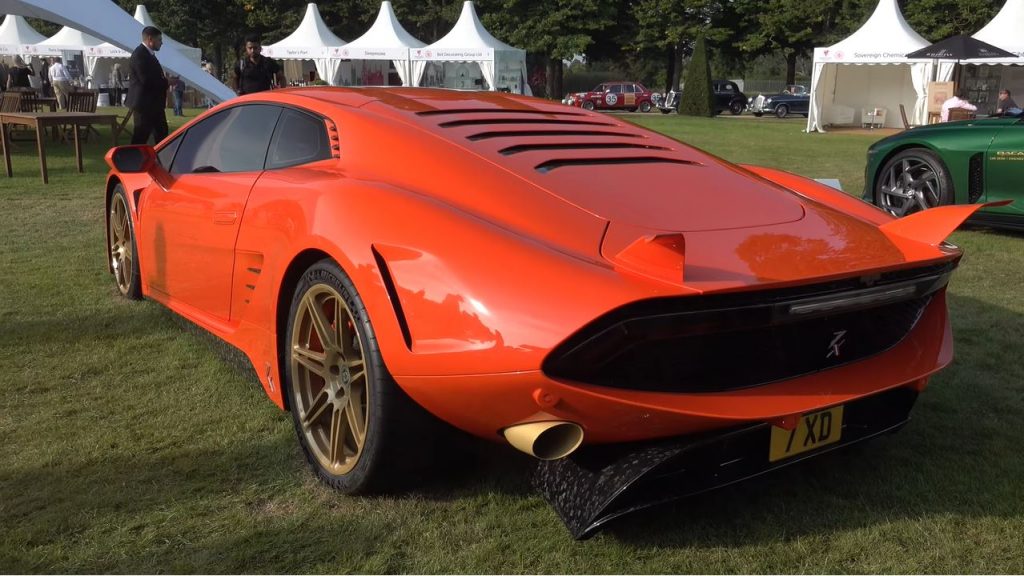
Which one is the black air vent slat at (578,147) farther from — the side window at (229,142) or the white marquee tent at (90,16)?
the white marquee tent at (90,16)

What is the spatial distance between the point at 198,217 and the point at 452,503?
5.43 feet

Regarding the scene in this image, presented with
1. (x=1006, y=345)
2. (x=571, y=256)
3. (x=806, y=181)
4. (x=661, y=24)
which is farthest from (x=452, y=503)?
(x=661, y=24)

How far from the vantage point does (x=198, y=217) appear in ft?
10.9

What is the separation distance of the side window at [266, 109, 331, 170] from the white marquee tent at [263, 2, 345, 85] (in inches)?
1147

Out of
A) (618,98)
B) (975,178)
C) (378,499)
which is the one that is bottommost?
(378,499)

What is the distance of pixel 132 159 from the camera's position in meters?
3.73

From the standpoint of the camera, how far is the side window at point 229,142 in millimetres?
3257

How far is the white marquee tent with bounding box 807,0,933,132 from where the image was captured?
22.5 meters

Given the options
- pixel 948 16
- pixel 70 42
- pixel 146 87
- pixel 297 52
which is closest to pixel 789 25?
pixel 948 16

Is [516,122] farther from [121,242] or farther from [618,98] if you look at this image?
[618,98]

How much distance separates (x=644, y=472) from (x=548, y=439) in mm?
246

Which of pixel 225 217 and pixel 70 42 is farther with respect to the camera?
pixel 70 42

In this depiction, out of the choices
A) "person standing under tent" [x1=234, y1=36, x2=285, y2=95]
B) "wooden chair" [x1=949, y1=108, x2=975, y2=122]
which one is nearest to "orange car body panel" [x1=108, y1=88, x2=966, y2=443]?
"person standing under tent" [x1=234, y1=36, x2=285, y2=95]

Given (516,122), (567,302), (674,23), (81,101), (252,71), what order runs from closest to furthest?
(567,302)
(516,122)
(252,71)
(81,101)
(674,23)
